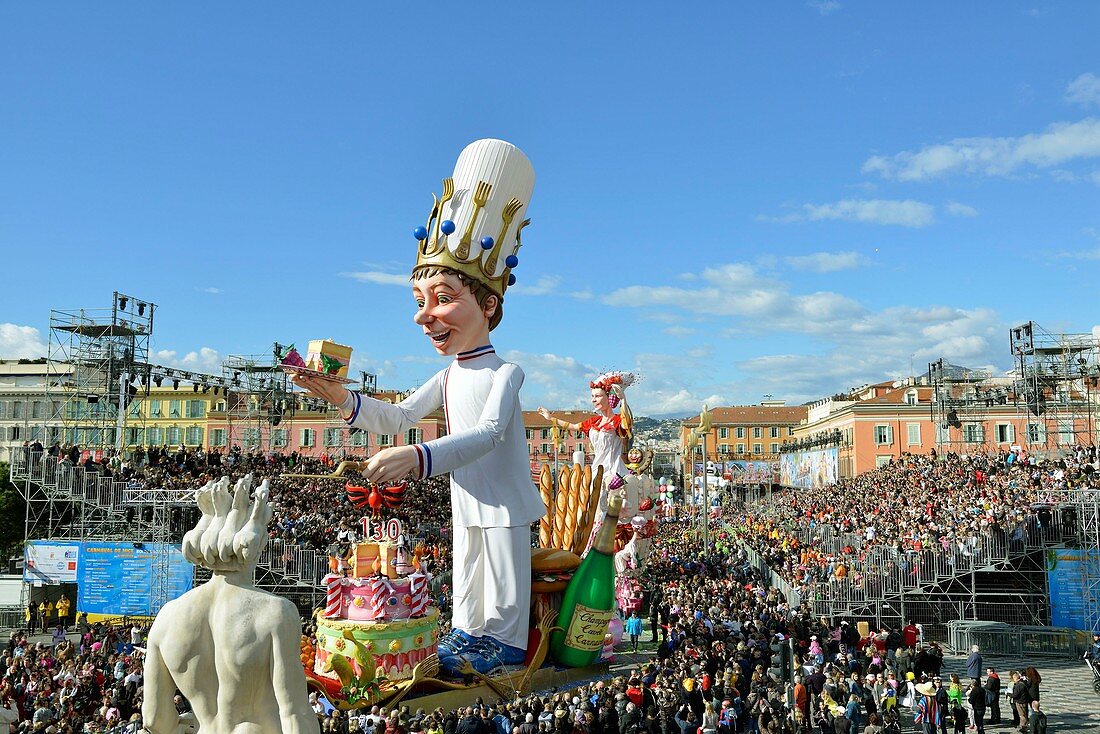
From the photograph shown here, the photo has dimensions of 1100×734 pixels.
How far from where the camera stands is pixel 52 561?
23.1 metres

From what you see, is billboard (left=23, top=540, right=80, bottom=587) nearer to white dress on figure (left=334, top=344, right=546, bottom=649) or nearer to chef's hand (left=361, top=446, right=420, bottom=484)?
white dress on figure (left=334, top=344, right=546, bottom=649)

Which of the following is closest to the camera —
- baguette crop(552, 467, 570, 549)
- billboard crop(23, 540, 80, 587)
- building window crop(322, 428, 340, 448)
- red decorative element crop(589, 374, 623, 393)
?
baguette crop(552, 467, 570, 549)

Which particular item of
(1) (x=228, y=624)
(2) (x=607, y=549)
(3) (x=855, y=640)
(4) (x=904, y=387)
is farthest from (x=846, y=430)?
(1) (x=228, y=624)

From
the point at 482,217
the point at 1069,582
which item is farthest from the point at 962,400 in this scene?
the point at 482,217

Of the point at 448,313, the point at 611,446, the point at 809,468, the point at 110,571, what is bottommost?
the point at 110,571

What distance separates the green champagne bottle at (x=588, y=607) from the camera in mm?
12508

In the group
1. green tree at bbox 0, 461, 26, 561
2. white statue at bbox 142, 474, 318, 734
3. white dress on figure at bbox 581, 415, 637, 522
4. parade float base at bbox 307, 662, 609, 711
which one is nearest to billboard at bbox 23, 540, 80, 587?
green tree at bbox 0, 461, 26, 561

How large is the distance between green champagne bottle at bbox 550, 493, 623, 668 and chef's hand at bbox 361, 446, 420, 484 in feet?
12.1

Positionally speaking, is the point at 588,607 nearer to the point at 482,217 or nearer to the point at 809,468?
the point at 482,217

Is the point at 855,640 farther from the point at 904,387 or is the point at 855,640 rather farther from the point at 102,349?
the point at 904,387

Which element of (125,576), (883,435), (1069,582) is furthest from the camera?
(883,435)

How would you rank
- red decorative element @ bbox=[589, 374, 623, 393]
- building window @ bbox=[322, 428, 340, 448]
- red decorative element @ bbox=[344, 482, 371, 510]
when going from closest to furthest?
red decorative element @ bbox=[344, 482, 371, 510] → red decorative element @ bbox=[589, 374, 623, 393] → building window @ bbox=[322, 428, 340, 448]

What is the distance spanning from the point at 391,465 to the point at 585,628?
14.0ft

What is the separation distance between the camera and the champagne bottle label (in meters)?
12.5
